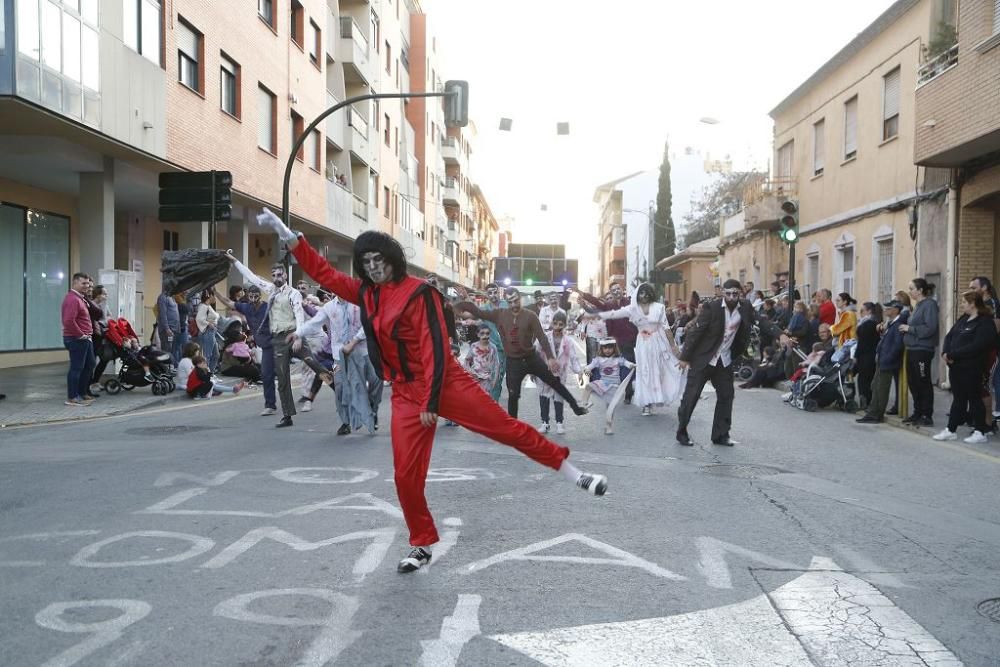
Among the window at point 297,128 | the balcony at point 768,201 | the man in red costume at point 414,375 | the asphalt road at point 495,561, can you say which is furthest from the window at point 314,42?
the man in red costume at point 414,375

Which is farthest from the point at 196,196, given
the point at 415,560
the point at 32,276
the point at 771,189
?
the point at 771,189

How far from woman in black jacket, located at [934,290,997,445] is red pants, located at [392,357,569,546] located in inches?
296

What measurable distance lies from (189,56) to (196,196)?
5791 mm

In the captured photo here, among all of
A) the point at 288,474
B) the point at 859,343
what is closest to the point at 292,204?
the point at 859,343

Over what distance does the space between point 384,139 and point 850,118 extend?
2216 centimetres

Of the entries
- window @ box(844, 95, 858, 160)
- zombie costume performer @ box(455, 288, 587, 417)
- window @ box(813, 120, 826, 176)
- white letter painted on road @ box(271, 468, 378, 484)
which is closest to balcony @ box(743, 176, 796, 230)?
window @ box(813, 120, 826, 176)

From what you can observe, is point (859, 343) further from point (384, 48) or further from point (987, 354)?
point (384, 48)

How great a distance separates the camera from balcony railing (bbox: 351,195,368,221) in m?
33.1

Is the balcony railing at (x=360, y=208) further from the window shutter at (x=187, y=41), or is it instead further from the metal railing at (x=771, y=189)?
the metal railing at (x=771, y=189)

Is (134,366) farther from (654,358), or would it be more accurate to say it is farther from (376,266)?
(376,266)

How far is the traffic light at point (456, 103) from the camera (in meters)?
17.4

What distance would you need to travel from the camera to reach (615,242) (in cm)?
9356

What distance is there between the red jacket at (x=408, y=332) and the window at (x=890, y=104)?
57.8 ft

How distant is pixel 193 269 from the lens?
44.3ft
